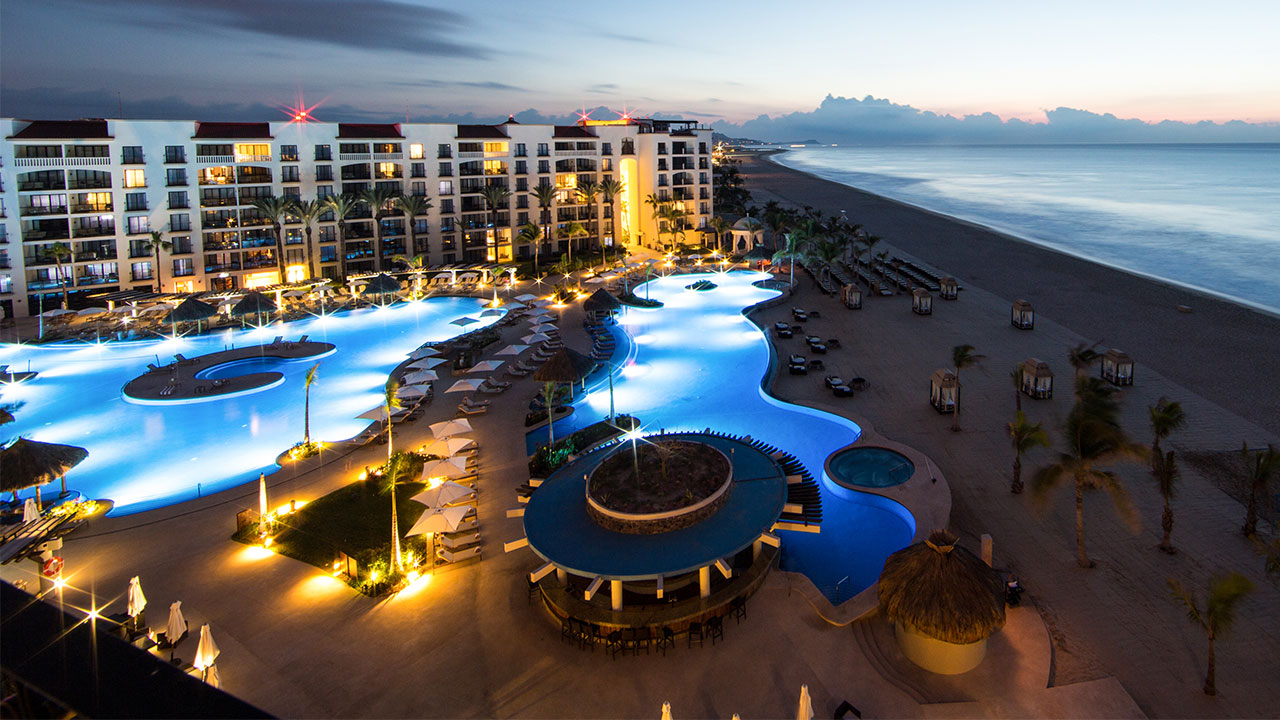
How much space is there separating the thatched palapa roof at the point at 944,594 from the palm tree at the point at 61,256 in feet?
197


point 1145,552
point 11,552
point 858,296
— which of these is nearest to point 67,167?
point 11,552

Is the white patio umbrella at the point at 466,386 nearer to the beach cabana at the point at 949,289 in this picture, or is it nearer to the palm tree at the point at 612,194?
the beach cabana at the point at 949,289

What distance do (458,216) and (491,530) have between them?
53783 mm

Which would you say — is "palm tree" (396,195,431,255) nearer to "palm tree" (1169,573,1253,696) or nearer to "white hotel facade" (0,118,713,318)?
"white hotel facade" (0,118,713,318)

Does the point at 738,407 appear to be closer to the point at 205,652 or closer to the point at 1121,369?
the point at 1121,369

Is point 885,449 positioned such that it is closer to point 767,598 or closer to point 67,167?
point 767,598

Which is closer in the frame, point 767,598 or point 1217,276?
point 767,598

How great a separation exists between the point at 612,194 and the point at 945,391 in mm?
52394

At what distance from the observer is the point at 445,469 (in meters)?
22.5

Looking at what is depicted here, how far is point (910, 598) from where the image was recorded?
14.5 meters

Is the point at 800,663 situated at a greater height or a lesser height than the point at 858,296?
lesser

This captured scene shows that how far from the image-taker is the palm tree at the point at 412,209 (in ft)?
204

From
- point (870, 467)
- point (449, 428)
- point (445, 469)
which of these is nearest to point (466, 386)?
point (449, 428)

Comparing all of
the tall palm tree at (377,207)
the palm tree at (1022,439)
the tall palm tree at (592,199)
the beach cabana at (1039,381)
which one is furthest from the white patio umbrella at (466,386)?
the tall palm tree at (592,199)
